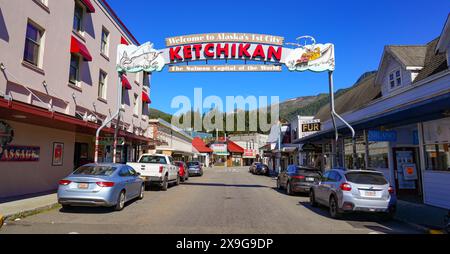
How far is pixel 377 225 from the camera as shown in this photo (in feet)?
31.5

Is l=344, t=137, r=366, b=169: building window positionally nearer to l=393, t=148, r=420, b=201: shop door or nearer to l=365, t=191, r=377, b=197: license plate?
l=393, t=148, r=420, b=201: shop door

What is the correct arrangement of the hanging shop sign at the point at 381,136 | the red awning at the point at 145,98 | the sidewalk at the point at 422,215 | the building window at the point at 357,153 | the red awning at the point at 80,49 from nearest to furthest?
the sidewalk at the point at 422,215 < the hanging shop sign at the point at 381,136 < the red awning at the point at 80,49 < the building window at the point at 357,153 < the red awning at the point at 145,98

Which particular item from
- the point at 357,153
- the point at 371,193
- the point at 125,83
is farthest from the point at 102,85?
the point at 371,193

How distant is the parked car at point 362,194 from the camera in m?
9.97

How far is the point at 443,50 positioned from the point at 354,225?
1032cm

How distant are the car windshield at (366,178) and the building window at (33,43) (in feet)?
44.1

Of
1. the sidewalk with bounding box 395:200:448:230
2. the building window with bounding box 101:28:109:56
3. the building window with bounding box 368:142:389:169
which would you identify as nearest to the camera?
the sidewalk with bounding box 395:200:448:230

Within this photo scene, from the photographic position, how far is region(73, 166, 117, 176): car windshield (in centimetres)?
1098

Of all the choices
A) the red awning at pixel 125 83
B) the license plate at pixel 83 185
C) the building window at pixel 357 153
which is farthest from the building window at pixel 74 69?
the building window at pixel 357 153

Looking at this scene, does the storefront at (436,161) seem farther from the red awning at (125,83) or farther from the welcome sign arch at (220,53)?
the red awning at (125,83)

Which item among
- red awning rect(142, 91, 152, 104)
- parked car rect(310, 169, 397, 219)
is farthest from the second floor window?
parked car rect(310, 169, 397, 219)

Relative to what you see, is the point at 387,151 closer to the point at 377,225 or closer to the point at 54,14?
the point at 377,225

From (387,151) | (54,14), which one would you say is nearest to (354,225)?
(387,151)

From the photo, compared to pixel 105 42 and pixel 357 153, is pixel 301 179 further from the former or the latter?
pixel 105 42
